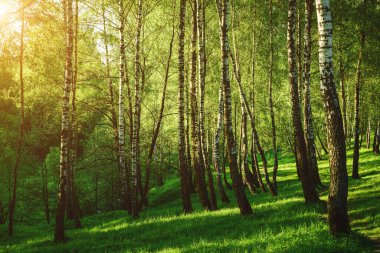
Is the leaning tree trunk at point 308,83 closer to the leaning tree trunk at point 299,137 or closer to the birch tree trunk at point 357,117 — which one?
the birch tree trunk at point 357,117

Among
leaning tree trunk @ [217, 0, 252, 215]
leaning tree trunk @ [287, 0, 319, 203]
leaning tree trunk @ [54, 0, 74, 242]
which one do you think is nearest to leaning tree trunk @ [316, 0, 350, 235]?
leaning tree trunk @ [217, 0, 252, 215]

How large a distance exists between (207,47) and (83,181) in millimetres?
19741

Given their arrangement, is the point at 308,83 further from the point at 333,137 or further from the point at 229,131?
the point at 333,137

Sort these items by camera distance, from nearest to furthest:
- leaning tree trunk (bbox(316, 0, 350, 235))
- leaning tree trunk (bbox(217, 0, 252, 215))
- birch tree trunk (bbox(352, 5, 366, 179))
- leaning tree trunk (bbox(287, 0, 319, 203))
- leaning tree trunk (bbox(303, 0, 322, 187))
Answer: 1. leaning tree trunk (bbox(316, 0, 350, 235))
2. leaning tree trunk (bbox(217, 0, 252, 215))
3. leaning tree trunk (bbox(287, 0, 319, 203))
4. leaning tree trunk (bbox(303, 0, 322, 187))
5. birch tree trunk (bbox(352, 5, 366, 179))

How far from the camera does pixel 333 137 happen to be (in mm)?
7766

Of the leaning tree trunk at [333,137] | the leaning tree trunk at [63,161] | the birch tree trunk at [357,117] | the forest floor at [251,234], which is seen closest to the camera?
the forest floor at [251,234]

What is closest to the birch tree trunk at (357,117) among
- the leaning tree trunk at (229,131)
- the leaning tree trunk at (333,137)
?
the leaning tree trunk at (229,131)

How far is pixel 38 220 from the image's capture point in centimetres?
3597

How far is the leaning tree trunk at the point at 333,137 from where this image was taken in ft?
25.2

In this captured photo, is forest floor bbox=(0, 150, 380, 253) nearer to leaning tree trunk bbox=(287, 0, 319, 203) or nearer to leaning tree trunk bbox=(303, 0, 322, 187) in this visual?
leaning tree trunk bbox=(287, 0, 319, 203)

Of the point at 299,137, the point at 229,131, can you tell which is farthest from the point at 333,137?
the point at 299,137

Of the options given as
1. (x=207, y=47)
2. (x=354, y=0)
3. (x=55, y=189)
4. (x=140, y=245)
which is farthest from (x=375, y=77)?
(x=55, y=189)

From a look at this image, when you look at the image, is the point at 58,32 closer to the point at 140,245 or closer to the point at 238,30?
the point at 238,30

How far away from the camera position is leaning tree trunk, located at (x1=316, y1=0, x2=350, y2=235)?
7.69 meters
